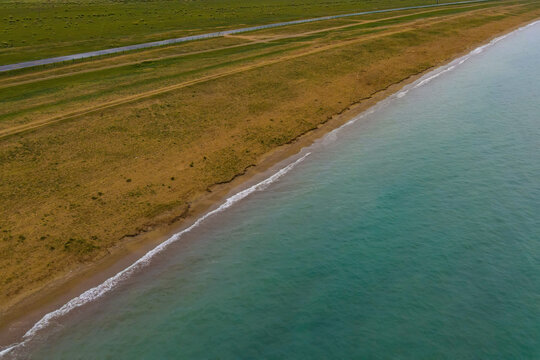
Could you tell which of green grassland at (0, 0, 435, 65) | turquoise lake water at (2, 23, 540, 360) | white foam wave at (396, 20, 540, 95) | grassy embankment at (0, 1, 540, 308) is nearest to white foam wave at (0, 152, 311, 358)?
turquoise lake water at (2, 23, 540, 360)

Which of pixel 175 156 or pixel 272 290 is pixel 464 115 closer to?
pixel 175 156

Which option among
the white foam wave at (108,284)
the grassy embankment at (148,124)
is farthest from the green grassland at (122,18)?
the white foam wave at (108,284)

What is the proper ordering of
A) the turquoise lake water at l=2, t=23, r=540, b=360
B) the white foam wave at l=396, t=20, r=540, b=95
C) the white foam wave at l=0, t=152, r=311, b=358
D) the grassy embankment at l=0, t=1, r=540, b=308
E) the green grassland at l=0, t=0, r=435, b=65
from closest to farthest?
the turquoise lake water at l=2, t=23, r=540, b=360
the white foam wave at l=0, t=152, r=311, b=358
the grassy embankment at l=0, t=1, r=540, b=308
the white foam wave at l=396, t=20, r=540, b=95
the green grassland at l=0, t=0, r=435, b=65

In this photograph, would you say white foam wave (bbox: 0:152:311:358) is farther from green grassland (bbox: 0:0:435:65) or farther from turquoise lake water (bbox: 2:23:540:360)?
green grassland (bbox: 0:0:435:65)

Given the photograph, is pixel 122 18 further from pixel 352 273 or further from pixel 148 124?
pixel 352 273

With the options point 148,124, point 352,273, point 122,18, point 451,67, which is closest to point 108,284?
point 352,273
